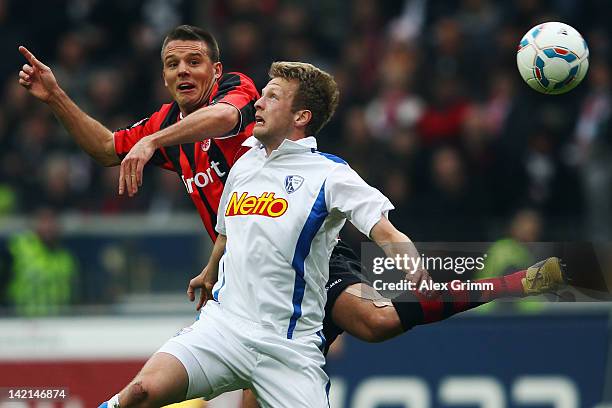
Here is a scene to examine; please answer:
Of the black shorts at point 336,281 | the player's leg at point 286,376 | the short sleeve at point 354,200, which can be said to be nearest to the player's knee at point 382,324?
the black shorts at point 336,281

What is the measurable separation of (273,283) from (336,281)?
0.80m

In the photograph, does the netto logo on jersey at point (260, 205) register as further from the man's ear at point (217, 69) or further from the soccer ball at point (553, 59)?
the soccer ball at point (553, 59)

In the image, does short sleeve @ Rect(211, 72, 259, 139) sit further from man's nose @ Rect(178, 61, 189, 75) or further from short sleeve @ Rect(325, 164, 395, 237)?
short sleeve @ Rect(325, 164, 395, 237)

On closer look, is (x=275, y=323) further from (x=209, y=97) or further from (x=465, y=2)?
(x=465, y=2)

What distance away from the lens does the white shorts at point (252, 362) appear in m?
6.09

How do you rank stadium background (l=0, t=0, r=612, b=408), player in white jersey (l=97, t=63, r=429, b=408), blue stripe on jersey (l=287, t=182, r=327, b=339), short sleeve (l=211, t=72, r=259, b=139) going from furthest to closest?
stadium background (l=0, t=0, r=612, b=408), short sleeve (l=211, t=72, r=259, b=139), blue stripe on jersey (l=287, t=182, r=327, b=339), player in white jersey (l=97, t=63, r=429, b=408)

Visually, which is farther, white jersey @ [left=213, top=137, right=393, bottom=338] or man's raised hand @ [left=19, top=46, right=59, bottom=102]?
man's raised hand @ [left=19, top=46, right=59, bottom=102]

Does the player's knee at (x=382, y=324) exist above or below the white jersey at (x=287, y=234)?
below

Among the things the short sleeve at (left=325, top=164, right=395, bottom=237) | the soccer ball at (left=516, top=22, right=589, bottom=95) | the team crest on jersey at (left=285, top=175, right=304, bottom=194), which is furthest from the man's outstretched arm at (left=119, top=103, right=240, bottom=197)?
the soccer ball at (left=516, top=22, right=589, bottom=95)

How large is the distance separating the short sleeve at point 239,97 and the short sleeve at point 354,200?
65 cm

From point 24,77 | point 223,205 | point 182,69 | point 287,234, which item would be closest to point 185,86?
point 182,69

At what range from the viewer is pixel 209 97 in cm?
688

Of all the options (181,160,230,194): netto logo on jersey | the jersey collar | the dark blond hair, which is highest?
the dark blond hair

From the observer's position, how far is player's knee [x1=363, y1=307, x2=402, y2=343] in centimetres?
670
